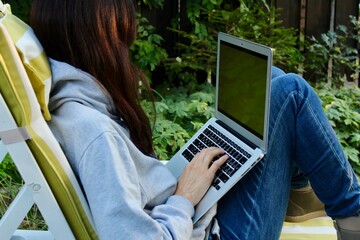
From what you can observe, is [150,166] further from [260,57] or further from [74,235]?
[260,57]

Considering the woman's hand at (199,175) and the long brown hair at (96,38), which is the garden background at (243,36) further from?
the long brown hair at (96,38)

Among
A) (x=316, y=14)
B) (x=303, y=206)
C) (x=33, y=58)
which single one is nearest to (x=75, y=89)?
(x=33, y=58)

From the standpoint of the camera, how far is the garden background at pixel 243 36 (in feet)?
12.5

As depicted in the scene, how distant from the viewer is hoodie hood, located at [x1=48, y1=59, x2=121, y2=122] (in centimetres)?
171

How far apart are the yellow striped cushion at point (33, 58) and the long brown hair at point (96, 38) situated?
0.17 feet

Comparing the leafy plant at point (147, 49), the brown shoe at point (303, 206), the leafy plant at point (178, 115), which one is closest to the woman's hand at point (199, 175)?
the brown shoe at point (303, 206)

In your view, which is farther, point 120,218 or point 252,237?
point 252,237

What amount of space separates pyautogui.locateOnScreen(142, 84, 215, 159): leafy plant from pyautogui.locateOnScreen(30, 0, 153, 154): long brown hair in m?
1.37

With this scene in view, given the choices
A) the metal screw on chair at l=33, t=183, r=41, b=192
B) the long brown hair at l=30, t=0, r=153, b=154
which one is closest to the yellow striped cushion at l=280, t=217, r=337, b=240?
the long brown hair at l=30, t=0, r=153, b=154

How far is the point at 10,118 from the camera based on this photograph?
1.56 m

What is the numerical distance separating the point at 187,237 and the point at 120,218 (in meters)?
0.25

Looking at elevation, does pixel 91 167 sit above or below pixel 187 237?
above

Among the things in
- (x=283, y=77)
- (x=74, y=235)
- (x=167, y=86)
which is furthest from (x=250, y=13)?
(x=74, y=235)

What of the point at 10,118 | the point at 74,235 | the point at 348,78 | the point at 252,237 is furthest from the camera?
the point at 348,78
